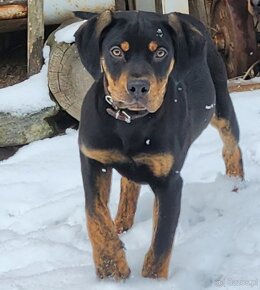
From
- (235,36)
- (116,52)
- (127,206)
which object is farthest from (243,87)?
(116,52)

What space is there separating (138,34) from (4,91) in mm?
3195

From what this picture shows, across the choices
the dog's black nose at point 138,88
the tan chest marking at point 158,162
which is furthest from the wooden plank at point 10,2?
the dog's black nose at point 138,88

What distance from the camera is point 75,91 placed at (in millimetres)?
6227

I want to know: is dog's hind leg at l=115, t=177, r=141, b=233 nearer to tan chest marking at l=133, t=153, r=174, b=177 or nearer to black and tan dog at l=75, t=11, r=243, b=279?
black and tan dog at l=75, t=11, r=243, b=279

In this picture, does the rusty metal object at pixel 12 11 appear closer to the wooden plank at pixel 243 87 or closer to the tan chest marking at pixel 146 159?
the wooden plank at pixel 243 87

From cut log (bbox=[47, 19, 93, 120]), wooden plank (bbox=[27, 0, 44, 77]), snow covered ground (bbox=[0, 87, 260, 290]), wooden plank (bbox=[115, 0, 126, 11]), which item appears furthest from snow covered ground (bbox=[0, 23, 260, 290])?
wooden plank (bbox=[115, 0, 126, 11])

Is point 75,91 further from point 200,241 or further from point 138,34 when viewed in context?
point 138,34

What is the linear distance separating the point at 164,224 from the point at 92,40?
35.7 inches

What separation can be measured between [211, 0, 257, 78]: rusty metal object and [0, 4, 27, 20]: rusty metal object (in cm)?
188

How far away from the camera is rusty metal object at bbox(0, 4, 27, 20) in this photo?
6332mm

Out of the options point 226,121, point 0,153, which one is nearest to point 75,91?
point 0,153

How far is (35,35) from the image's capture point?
6.33 meters

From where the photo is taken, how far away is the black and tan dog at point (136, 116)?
10.5ft

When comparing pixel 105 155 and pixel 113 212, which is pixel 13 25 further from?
pixel 105 155
